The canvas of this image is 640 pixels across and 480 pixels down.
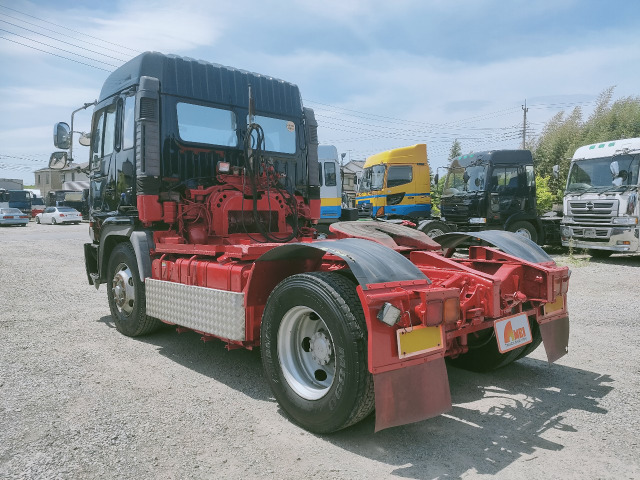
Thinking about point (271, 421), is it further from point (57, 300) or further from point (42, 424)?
point (57, 300)

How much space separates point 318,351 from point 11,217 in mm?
35282

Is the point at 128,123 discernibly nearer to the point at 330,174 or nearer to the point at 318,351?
the point at 318,351

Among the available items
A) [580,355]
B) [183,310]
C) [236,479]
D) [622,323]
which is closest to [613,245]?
[622,323]

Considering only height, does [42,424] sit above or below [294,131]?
below

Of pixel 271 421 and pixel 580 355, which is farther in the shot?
pixel 580 355

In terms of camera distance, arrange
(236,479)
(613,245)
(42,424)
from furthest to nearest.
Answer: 1. (613,245)
2. (42,424)
3. (236,479)

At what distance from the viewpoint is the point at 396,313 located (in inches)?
109

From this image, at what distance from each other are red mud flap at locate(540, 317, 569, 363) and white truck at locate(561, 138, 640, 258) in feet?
31.5

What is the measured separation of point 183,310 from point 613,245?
1157cm

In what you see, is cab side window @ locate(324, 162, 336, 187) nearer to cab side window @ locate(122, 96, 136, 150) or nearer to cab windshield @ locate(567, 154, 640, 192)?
cab windshield @ locate(567, 154, 640, 192)

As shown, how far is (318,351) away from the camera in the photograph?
333 centimetres

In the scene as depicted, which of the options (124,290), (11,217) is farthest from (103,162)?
(11,217)

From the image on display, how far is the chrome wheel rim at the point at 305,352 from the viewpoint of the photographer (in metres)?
3.31

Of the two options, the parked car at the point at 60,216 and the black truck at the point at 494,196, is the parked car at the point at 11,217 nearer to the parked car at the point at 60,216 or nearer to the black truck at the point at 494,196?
the parked car at the point at 60,216
